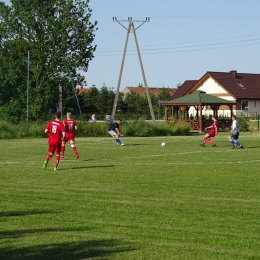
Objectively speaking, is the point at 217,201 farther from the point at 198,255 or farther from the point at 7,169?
the point at 7,169

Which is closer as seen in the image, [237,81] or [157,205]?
[157,205]

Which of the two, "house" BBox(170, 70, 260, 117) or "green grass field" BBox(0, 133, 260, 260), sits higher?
"house" BBox(170, 70, 260, 117)

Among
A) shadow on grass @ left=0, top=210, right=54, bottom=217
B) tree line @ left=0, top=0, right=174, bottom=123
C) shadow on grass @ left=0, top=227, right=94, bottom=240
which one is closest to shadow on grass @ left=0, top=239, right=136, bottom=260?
shadow on grass @ left=0, top=227, right=94, bottom=240

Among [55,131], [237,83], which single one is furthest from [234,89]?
[55,131]

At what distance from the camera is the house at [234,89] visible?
88.4 m

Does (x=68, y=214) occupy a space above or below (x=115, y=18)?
below

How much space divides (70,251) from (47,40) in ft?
196

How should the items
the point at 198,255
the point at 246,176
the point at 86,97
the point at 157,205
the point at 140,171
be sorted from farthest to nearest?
the point at 86,97, the point at 140,171, the point at 246,176, the point at 157,205, the point at 198,255

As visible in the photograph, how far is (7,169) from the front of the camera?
1995 cm

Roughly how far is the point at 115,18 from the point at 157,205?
4392 cm

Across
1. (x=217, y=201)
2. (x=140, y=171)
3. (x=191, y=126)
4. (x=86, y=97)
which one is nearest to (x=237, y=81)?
(x=86, y=97)

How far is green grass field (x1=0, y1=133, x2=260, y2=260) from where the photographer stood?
828 cm

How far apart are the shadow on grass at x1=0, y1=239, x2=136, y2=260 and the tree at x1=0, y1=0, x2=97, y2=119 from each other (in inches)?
2136

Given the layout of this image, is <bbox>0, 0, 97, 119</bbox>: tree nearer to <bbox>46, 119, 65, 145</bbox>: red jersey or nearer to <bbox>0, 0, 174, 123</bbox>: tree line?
<bbox>0, 0, 174, 123</bbox>: tree line
